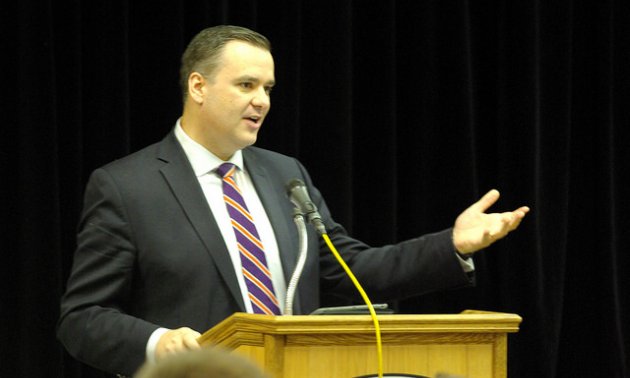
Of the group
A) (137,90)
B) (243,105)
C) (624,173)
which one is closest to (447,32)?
(624,173)

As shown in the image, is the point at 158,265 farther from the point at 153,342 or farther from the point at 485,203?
the point at 485,203

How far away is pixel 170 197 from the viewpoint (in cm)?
296

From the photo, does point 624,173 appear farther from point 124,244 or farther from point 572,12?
→ point 124,244

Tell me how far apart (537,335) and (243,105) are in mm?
2021

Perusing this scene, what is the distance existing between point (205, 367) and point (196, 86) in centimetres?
226

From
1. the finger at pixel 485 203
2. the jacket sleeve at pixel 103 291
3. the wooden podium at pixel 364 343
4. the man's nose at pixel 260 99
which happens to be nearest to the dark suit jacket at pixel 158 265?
the jacket sleeve at pixel 103 291

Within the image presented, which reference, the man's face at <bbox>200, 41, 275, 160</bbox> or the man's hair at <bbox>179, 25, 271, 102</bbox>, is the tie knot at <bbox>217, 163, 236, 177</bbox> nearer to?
the man's face at <bbox>200, 41, 275, 160</bbox>

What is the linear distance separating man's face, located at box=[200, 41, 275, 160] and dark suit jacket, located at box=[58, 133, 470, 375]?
130mm

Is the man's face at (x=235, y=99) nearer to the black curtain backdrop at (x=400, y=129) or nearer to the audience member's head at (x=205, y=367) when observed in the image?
the black curtain backdrop at (x=400, y=129)

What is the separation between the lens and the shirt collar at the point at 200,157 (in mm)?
3078

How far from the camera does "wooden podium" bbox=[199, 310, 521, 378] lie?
2256 mm

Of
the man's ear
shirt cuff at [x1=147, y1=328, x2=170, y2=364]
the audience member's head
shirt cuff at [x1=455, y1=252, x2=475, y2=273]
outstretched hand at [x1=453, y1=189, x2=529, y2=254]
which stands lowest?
shirt cuff at [x1=147, y1=328, x2=170, y2=364]

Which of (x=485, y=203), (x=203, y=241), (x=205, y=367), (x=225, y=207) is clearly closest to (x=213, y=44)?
(x=225, y=207)

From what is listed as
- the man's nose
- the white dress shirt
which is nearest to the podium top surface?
the white dress shirt
